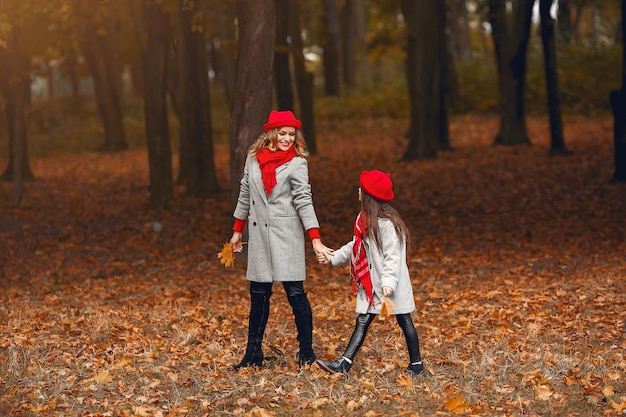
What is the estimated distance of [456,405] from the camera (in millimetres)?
6344

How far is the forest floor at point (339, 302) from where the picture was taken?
6832 millimetres

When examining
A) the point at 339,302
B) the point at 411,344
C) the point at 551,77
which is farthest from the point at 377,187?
the point at 551,77

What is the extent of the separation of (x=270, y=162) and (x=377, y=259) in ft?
3.51

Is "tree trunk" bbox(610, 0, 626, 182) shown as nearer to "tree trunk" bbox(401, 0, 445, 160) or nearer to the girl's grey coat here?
"tree trunk" bbox(401, 0, 445, 160)

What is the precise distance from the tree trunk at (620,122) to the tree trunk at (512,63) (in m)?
4.37

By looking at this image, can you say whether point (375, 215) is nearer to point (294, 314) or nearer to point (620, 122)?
point (294, 314)

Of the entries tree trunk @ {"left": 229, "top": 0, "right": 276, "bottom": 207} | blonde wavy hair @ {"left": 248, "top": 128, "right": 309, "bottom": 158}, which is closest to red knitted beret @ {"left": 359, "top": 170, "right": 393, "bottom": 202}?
blonde wavy hair @ {"left": 248, "top": 128, "right": 309, "bottom": 158}

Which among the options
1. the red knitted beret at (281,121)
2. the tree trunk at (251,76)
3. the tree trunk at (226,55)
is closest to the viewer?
the red knitted beret at (281,121)

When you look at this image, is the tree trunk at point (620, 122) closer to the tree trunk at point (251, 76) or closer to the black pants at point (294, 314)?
the tree trunk at point (251, 76)

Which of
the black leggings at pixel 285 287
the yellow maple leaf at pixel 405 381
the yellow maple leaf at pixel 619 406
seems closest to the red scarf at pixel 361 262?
the black leggings at pixel 285 287

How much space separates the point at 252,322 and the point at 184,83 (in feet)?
38.2

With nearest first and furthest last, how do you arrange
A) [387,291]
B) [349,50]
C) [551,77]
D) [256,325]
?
[387,291], [256,325], [551,77], [349,50]

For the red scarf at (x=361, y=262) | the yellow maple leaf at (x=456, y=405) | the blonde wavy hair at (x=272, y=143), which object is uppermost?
the blonde wavy hair at (x=272, y=143)

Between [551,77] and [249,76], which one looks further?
[551,77]
